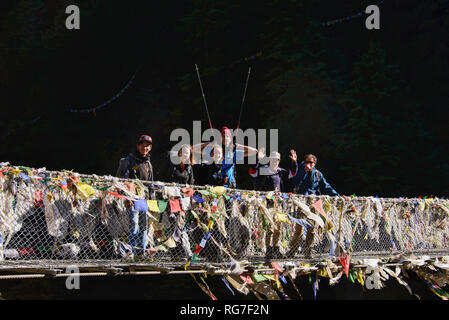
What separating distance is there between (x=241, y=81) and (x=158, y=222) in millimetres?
15597

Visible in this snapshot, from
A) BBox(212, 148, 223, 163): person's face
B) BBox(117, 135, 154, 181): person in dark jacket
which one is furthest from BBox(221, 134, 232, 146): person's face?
BBox(117, 135, 154, 181): person in dark jacket

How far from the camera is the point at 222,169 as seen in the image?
8117mm

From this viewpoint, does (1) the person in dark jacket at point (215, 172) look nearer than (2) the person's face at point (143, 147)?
No

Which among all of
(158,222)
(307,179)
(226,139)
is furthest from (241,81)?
(158,222)

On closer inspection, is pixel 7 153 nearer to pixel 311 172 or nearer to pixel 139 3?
A: pixel 139 3

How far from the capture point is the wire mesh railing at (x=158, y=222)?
19.4 ft

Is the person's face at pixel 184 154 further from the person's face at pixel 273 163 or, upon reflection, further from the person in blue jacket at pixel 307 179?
the person in blue jacket at pixel 307 179

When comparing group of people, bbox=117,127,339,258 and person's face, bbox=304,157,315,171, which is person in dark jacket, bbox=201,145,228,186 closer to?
group of people, bbox=117,127,339,258

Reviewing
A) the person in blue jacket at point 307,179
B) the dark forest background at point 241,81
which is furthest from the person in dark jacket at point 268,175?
the dark forest background at point 241,81

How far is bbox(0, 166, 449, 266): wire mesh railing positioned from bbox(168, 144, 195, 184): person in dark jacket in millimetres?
967

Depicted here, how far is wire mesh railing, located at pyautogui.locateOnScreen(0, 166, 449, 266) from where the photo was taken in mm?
5902

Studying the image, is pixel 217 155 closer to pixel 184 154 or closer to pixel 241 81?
pixel 184 154

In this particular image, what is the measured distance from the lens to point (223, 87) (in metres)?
21.8

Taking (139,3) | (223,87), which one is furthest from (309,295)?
(139,3)
